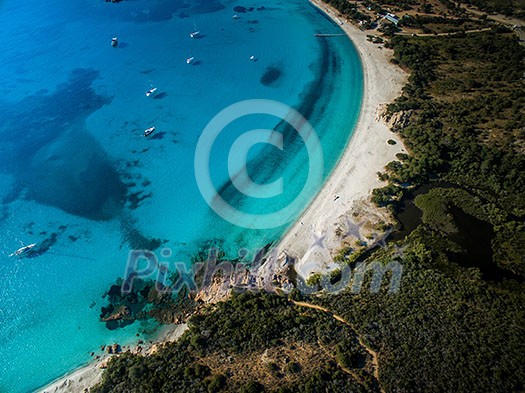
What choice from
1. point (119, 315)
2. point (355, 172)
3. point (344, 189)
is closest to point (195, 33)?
A: point (355, 172)

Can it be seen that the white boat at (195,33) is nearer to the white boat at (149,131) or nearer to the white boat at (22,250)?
the white boat at (149,131)

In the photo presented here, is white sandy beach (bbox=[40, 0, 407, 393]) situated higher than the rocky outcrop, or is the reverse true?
white sandy beach (bbox=[40, 0, 407, 393])

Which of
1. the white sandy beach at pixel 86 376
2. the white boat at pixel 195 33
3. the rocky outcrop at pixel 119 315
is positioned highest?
the white boat at pixel 195 33

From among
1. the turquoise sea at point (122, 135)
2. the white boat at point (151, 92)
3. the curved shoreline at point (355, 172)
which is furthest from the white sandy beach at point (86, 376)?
the white boat at point (151, 92)

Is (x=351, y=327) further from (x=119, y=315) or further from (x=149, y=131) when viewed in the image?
(x=149, y=131)

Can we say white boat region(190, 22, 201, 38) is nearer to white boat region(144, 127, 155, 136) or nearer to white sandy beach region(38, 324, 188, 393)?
white boat region(144, 127, 155, 136)

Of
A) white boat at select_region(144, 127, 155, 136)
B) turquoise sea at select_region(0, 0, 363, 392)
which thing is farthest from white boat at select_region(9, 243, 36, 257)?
white boat at select_region(144, 127, 155, 136)
